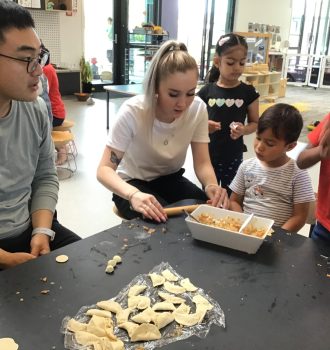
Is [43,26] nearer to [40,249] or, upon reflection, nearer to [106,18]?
[106,18]

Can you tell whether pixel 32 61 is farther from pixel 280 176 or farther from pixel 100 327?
pixel 280 176

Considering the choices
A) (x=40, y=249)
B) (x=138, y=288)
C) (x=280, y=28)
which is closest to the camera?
(x=138, y=288)

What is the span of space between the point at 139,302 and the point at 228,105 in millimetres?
1540

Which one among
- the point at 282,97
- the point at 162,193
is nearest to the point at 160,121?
the point at 162,193

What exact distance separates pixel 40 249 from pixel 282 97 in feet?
26.4

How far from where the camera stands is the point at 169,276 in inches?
36.8

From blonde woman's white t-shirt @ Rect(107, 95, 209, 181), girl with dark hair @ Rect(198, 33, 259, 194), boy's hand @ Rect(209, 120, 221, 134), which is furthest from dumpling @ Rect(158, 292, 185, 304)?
girl with dark hair @ Rect(198, 33, 259, 194)

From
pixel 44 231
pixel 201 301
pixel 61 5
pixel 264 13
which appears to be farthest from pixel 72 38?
pixel 201 301

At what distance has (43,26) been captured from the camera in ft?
20.7

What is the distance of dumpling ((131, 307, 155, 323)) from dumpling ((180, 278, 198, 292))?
0.36 ft

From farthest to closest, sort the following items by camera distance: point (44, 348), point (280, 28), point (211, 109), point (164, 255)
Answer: point (280, 28), point (211, 109), point (164, 255), point (44, 348)

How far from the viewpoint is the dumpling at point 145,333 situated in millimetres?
750

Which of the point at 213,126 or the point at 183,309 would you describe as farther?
the point at 213,126

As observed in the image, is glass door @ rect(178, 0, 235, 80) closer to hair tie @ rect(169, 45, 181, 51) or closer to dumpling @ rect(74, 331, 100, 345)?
hair tie @ rect(169, 45, 181, 51)
